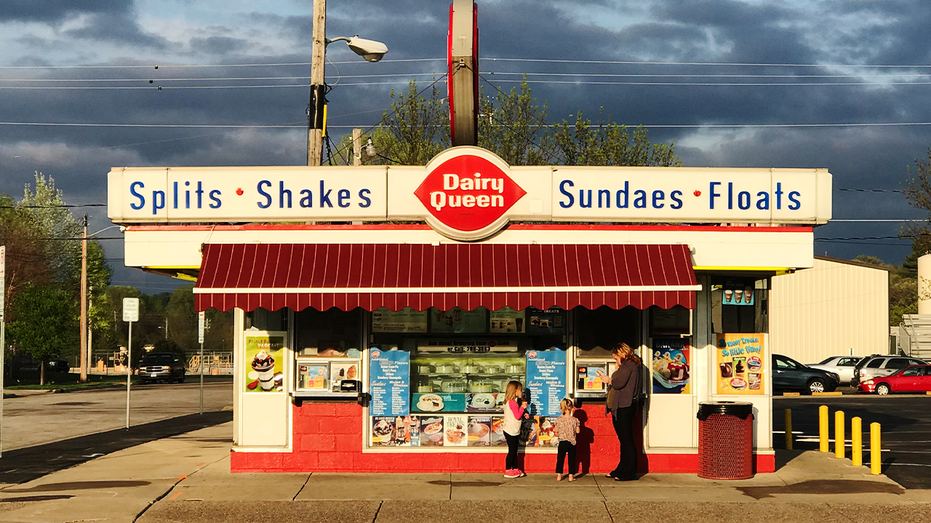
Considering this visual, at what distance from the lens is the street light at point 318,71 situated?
59.8 feet

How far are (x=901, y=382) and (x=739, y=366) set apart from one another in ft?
82.0

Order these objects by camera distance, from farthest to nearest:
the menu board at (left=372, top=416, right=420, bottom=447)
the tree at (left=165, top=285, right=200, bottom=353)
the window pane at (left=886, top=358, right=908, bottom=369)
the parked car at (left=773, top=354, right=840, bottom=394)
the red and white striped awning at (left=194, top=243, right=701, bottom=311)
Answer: the tree at (left=165, top=285, right=200, bottom=353), the window pane at (left=886, top=358, right=908, bottom=369), the parked car at (left=773, top=354, right=840, bottom=394), the menu board at (left=372, top=416, right=420, bottom=447), the red and white striped awning at (left=194, top=243, right=701, bottom=311)

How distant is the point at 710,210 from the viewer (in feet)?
44.3

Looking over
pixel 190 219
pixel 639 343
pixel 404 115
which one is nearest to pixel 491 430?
pixel 639 343

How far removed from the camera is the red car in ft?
115

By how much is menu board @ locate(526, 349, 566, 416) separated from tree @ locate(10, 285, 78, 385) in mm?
38244

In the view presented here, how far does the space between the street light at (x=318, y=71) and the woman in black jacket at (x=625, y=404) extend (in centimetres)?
809

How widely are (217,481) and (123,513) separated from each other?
1970 mm

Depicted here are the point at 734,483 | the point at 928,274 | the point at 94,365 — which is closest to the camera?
the point at 734,483

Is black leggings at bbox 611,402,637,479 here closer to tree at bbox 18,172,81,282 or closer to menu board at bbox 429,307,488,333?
menu board at bbox 429,307,488,333

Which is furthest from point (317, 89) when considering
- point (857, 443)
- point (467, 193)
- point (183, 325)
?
point (183, 325)

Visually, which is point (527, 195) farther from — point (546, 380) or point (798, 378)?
point (798, 378)

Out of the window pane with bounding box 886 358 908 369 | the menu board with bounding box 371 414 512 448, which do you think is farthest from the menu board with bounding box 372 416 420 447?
the window pane with bounding box 886 358 908 369

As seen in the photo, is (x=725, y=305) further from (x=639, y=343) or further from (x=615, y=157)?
(x=615, y=157)
